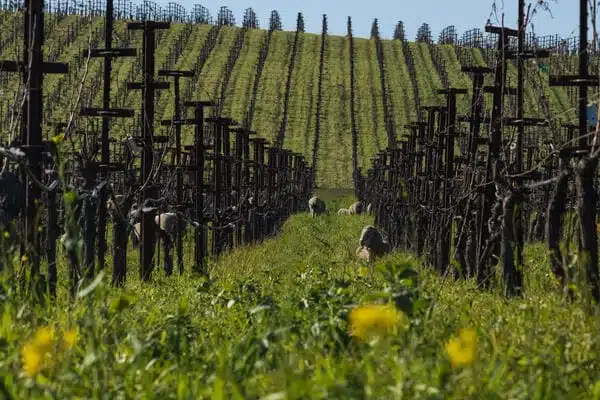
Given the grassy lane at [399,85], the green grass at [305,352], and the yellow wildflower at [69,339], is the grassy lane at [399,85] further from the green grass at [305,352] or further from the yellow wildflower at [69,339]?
the yellow wildflower at [69,339]

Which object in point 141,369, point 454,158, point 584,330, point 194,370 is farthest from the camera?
point 454,158

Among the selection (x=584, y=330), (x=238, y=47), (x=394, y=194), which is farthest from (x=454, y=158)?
(x=238, y=47)

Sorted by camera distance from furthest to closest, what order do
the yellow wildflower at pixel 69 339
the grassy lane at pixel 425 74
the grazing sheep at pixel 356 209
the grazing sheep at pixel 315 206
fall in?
the grassy lane at pixel 425 74 → the grazing sheep at pixel 356 209 → the grazing sheep at pixel 315 206 → the yellow wildflower at pixel 69 339

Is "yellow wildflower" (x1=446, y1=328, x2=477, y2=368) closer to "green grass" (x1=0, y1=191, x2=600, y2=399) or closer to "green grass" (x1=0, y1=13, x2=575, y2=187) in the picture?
"green grass" (x1=0, y1=191, x2=600, y2=399)

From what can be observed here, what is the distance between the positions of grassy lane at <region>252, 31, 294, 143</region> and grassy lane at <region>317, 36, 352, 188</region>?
3.76 metres

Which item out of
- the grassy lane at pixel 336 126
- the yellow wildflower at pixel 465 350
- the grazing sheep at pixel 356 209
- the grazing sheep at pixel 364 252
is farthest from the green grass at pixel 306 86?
the yellow wildflower at pixel 465 350

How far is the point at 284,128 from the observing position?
8519 cm

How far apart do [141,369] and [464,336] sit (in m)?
1.68

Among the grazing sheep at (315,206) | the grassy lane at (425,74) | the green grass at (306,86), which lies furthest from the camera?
the grassy lane at (425,74)

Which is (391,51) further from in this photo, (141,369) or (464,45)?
(141,369)

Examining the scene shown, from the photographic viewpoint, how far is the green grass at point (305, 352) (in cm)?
385

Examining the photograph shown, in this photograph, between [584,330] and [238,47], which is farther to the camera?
[238,47]

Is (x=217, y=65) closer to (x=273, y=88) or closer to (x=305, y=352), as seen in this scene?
(x=273, y=88)

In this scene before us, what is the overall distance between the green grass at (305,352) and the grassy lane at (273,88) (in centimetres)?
7036
